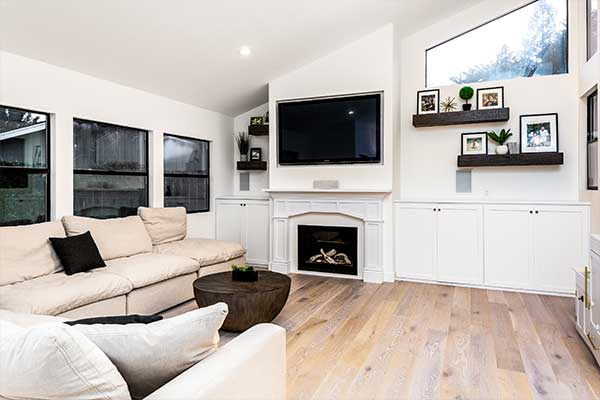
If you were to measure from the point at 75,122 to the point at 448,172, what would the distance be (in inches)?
174

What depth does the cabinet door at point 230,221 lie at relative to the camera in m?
5.94

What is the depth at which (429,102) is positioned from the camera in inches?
205

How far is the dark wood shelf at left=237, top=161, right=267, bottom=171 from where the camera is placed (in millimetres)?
6053

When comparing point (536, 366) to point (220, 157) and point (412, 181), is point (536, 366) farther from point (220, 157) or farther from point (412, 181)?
point (220, 157)

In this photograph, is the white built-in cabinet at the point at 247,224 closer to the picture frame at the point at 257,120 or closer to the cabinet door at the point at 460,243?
the picture frame at the point at 257,120

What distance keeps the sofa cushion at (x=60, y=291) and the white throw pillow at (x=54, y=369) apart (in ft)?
6.20

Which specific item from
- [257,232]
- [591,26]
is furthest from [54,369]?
[591,26]

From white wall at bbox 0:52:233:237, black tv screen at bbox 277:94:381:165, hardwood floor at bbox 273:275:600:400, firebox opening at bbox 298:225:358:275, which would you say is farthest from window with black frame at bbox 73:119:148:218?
hardwood floor at bbox 273:275:600:400

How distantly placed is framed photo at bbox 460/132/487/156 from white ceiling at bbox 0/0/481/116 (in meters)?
1.59

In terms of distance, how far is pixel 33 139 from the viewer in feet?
12.0

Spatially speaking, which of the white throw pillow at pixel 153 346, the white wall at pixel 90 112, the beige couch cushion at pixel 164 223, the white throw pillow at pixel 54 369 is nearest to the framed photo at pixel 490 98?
the white wall at pixel 90 112

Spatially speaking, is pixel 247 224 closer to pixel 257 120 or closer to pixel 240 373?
pixel 257 120

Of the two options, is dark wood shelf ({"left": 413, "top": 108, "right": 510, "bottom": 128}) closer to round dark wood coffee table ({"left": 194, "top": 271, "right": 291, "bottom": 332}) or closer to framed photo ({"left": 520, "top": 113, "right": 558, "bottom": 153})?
framed photo ({"left": 520, "top": 113, "right": 558, "bottom": 153})

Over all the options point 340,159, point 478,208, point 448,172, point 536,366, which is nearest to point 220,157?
point 340,159
